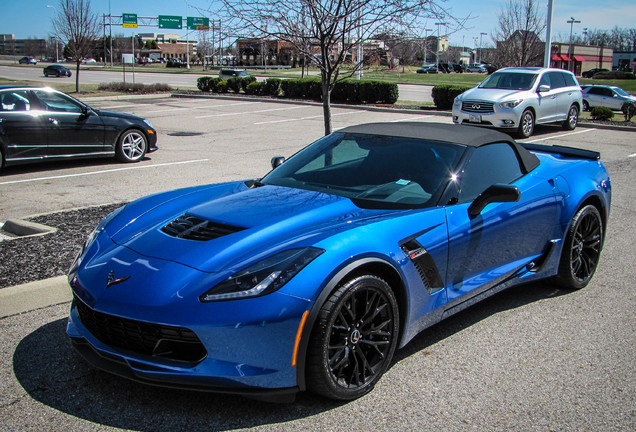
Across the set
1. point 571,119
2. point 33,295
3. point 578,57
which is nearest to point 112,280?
point 33,295

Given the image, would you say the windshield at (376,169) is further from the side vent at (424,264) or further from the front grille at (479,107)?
the front grille at (479,107)

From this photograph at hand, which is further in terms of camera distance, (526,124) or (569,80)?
(569,80)

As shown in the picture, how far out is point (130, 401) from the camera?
324cm

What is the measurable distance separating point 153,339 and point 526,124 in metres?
Answer: 15.2

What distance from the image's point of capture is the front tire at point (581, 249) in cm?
495

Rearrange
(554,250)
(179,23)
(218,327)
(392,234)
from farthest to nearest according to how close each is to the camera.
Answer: (179,23), (554,250), (392,234), (218,327)

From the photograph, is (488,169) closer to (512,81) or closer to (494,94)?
(494,94)

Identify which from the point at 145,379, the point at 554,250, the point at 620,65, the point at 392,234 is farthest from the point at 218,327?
the point at 620,65

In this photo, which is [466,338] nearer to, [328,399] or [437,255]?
[437,255]

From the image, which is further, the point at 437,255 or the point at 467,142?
the point at 467,142

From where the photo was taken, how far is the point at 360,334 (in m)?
3.31

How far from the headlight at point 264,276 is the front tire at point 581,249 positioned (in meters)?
2.66

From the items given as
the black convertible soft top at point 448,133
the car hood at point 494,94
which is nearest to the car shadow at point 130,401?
the black convertible soft top at point 448,133

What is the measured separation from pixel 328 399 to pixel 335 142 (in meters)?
2.19
